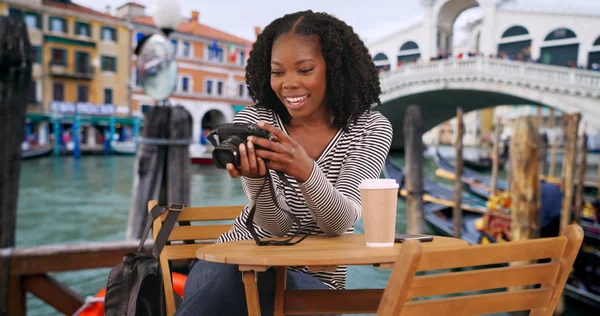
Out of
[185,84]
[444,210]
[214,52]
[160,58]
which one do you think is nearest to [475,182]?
[444,210]

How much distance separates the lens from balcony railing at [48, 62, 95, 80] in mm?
9102

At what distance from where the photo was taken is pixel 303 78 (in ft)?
1.88

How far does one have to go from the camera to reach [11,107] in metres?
1.31

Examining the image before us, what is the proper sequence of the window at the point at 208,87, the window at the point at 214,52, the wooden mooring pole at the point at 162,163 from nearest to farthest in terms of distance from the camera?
the wooden mooring pole at the point at 162,163 < the window at the point at 214,52 < the window at the point at 208,87

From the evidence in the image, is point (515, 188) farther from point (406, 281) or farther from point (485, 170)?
point (485, 170)

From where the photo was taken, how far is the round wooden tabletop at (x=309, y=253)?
40cm

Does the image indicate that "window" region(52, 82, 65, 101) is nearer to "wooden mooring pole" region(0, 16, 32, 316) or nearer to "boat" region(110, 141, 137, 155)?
"boat" region(110, 141, 137, 155)

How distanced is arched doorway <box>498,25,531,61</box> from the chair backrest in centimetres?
609

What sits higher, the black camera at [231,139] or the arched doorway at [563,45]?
the arched doorway at [563,45]

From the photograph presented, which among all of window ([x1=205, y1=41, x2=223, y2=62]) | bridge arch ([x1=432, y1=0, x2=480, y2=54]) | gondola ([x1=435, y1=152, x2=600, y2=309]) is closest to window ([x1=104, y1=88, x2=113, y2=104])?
window ([x1=205, y1=41, x2=223, y2=62])

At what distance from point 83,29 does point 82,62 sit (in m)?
0.60

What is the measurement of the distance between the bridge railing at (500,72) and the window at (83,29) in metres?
5.37

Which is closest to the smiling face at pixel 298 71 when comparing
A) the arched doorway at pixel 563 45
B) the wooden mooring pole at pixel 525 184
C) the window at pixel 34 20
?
the wooden mooring pole at pixel 525 184

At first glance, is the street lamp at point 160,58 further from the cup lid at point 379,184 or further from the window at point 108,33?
the window at point 108,33
